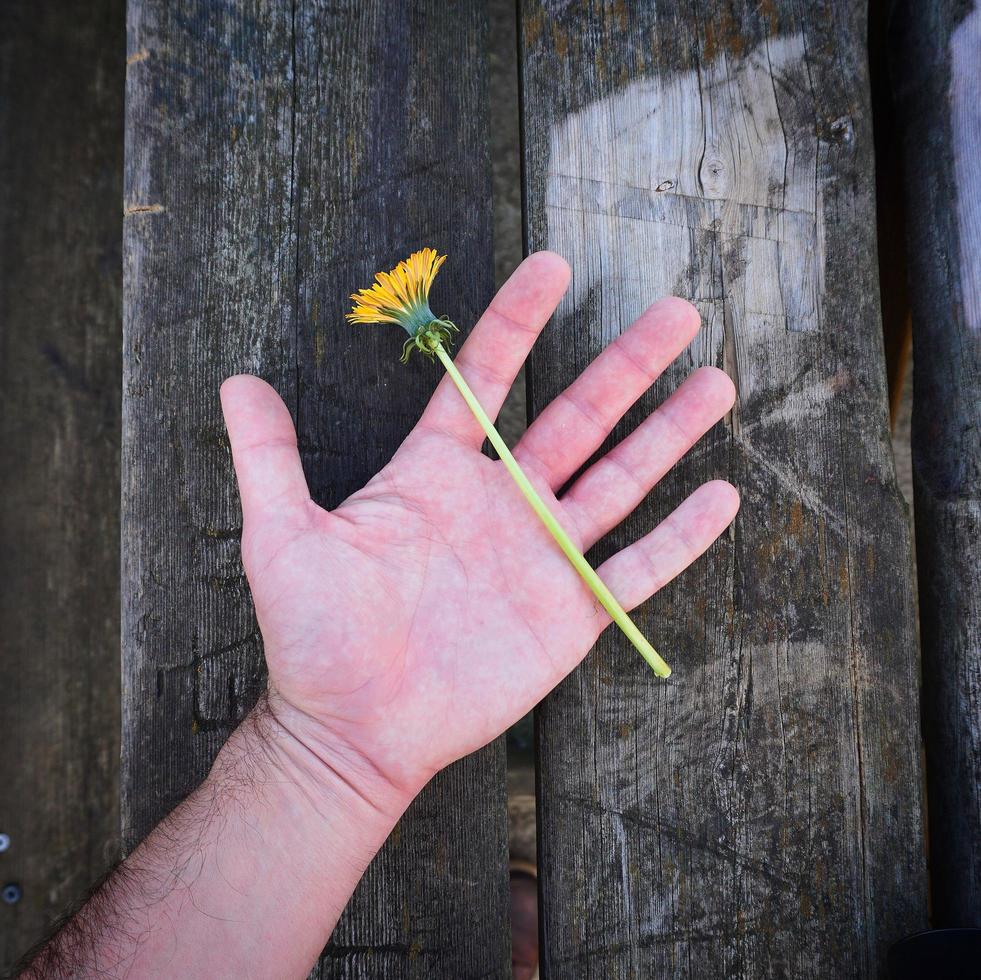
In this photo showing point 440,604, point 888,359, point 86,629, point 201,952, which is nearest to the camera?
point 201,952

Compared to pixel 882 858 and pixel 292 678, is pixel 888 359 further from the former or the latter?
pixel 292 678

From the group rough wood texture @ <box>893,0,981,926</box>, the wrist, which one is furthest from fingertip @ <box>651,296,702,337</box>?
the wrist

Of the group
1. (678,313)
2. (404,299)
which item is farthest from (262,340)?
(678,313)

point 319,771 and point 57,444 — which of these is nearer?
point 319,771

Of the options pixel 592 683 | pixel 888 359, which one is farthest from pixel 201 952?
Answer: pixel 888 359

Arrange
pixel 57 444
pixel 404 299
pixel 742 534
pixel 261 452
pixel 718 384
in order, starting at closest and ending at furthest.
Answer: pixel 261 452 < pixel 404 299 < pixel 718 384 < pixel 742 534 < pixel 57 444

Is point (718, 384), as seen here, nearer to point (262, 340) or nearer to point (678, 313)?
point (678, 313)

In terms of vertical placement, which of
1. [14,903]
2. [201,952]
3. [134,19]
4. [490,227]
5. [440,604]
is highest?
[134,19]

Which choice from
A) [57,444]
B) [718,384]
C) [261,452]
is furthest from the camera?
[57,444]
